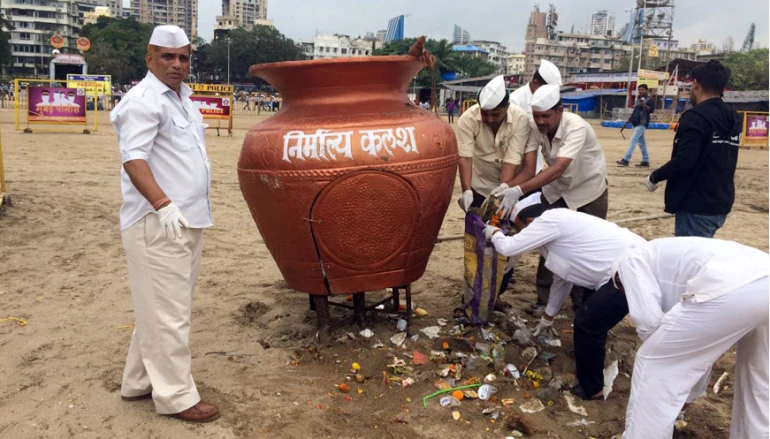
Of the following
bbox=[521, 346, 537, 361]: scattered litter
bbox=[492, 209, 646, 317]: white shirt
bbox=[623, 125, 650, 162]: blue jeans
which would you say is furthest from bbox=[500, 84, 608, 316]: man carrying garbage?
bbox=[623, 125, 650, 162]: blue jeans

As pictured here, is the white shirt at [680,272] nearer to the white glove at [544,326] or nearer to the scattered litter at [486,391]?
the scattered litter at [486,391]

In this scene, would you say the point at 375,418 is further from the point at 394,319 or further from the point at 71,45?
the point at 71,45

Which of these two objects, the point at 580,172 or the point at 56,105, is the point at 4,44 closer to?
the point at 56,105

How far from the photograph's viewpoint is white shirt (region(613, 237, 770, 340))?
2.34 m

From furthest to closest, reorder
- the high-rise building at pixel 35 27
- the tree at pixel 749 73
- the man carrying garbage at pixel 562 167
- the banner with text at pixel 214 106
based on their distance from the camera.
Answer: the high-rise building at pixel 35 27, the tree at pixel 749 73, the banner with text at pixel 214 106, the man carrying garbage at pixel 562 167

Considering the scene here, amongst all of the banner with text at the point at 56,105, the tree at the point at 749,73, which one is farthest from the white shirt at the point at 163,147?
the tree at the point at 749,73

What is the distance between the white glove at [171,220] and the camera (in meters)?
2.62

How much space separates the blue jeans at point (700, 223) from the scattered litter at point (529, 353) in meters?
1.33

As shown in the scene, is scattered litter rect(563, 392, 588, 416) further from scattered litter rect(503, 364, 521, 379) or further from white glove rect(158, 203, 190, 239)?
white glove rect(158, 203, 190, 239)

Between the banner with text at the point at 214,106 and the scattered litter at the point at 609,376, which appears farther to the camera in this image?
the banner with text at the point at 214,106

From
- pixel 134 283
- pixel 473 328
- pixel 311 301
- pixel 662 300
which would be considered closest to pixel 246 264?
pixel 311 301

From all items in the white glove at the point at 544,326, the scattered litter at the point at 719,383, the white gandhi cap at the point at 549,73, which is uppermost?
the white gandhi cap at the point at 549,73

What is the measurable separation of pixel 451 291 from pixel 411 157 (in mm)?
1824

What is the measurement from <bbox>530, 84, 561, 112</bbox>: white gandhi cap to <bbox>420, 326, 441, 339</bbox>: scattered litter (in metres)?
1.59
